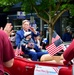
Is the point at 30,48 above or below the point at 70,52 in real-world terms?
below

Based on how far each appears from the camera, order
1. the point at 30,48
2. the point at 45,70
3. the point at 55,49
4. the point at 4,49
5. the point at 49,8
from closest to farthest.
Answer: the point at 4,49 < the point at 45,70 < the point at 55,49 < the point at 30,48 < the point at 49,8

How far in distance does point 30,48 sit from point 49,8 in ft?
35.1

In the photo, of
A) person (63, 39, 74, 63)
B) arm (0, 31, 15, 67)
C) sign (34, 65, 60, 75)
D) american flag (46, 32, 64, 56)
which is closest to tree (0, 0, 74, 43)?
american flag (46, 32, 64, 56)

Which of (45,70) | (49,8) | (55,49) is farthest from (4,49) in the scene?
(49,8)

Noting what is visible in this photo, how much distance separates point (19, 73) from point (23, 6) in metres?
12.4

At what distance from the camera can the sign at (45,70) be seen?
5.83m

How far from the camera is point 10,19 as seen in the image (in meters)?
26.3

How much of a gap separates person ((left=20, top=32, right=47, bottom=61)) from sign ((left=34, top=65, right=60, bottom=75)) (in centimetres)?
118

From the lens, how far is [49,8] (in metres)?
18.1

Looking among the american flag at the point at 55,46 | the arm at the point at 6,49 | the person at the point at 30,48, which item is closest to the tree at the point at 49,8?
the person at the point at 30,48

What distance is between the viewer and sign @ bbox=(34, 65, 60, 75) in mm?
5828

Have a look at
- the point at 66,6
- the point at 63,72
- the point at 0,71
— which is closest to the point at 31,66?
the point at 63,72

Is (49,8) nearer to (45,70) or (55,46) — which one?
(55,46)

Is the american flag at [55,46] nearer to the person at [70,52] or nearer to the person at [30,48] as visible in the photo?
the person at [30,48]
